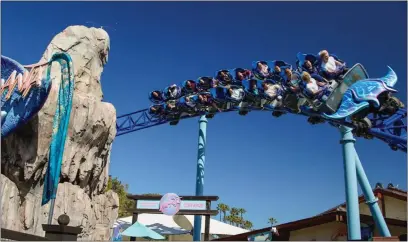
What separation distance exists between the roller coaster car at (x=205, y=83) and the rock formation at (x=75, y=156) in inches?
166

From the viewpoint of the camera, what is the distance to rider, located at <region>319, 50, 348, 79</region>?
11.8m

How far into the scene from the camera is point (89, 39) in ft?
63.9

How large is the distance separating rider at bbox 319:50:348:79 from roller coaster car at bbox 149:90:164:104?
368 inches

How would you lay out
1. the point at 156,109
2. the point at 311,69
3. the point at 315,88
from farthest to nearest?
1. the point at 156,109
2. the point at 311,69
3. the point at 315,88

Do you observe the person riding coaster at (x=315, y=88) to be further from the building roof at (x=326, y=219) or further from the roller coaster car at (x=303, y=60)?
the building roof at (x=326, y=219)

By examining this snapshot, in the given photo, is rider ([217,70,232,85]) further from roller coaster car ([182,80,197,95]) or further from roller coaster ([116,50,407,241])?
roller coaster car ([182,80,197,95])

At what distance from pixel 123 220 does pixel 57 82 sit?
28.0 feet

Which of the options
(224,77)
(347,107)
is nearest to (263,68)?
(224,77)

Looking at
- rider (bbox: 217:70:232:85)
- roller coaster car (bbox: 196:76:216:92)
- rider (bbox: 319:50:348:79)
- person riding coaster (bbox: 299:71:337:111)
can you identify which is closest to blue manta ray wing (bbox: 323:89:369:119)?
person riding coaster (bbox: 299:71:337:111)

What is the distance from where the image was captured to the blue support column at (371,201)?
36.8 ft

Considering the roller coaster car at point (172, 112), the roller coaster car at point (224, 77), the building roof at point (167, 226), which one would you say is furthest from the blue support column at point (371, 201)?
the roller coaster car at point (172, 112)

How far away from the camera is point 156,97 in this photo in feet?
64.0

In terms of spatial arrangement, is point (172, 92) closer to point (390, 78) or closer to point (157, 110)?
point (157, 110)

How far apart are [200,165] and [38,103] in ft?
26.6
